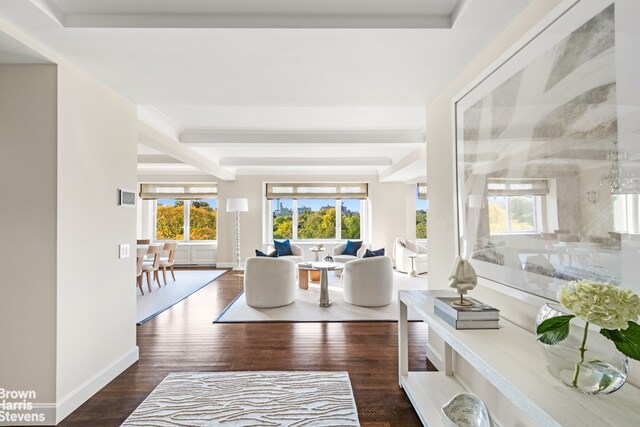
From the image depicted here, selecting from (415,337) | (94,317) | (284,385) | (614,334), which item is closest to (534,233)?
(614,334)

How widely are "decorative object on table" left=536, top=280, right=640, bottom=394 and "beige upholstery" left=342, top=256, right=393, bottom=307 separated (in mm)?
3480

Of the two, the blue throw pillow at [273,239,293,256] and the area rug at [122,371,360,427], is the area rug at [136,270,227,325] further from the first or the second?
the area rug at [122,371,360,427]

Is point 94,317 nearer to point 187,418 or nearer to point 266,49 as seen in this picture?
point 187,418

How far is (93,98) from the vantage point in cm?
240

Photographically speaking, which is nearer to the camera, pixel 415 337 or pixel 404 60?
pixel 404 60

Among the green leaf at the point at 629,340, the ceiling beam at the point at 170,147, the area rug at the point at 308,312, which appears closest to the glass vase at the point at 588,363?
the green leaf at the point at 629,340

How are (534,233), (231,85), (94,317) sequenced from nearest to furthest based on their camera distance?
(534,233) < (94,317) < (231,85)

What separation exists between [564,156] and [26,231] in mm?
3094

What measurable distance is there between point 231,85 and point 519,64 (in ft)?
6.70

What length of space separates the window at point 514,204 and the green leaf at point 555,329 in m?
0.61

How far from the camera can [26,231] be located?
203 centimetres

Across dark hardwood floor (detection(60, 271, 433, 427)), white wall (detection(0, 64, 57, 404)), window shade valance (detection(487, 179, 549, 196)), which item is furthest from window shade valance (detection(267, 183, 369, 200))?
window shade valance (detection(487, 179, 549, 196))

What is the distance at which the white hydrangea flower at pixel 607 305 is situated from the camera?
2.77 feet

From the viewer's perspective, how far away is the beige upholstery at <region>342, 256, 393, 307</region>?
458 cm
